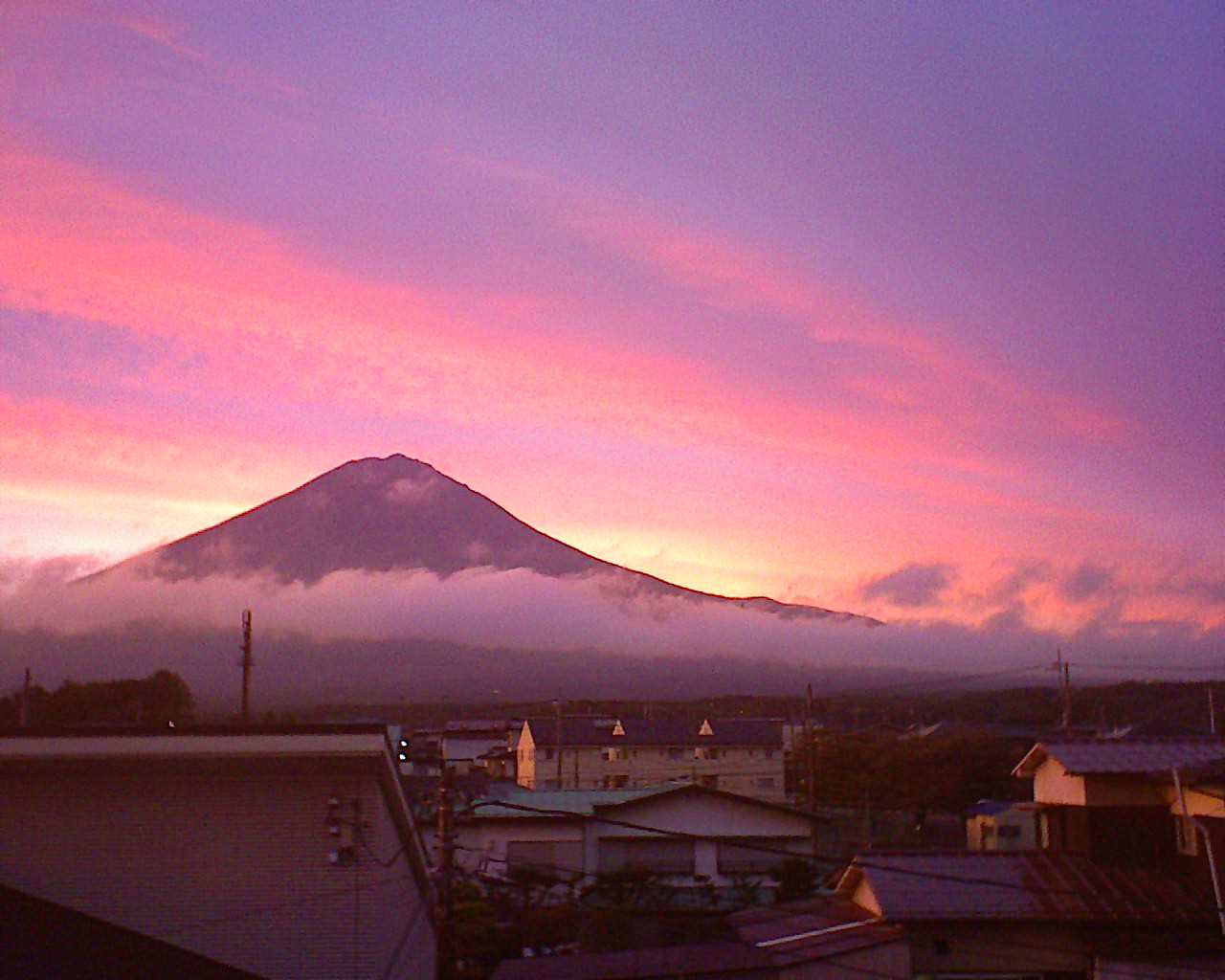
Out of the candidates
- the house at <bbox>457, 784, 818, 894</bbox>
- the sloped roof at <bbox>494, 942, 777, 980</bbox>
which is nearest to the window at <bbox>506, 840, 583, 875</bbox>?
the house at <bbox>457, 784, 818, 894</bbox>

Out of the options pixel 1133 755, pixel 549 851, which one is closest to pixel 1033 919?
pixel 1133 755

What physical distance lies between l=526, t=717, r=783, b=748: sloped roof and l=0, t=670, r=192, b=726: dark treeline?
13.1 meters

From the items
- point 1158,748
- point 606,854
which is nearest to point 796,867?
point 606,854

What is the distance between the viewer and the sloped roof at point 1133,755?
16.2 metres

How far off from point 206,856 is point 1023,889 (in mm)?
10145

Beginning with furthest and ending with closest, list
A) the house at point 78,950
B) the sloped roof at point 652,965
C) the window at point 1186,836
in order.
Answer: the window at point 1186,836
the sloped roof at point 652,965
the house at point 78,950

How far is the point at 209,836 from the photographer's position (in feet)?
35.0

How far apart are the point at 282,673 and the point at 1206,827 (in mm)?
87419

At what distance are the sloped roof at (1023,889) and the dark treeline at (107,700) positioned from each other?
2963 cm

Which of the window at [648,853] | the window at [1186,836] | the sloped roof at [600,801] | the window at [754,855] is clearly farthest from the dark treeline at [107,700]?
the window at [1186,836]

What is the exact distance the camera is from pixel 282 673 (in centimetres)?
9531

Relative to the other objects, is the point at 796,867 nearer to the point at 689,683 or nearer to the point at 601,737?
the point at 601,737

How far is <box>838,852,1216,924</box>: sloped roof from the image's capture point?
49.2ft

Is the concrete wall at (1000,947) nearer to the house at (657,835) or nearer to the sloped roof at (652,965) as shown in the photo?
the sloped roof at (652,965)
